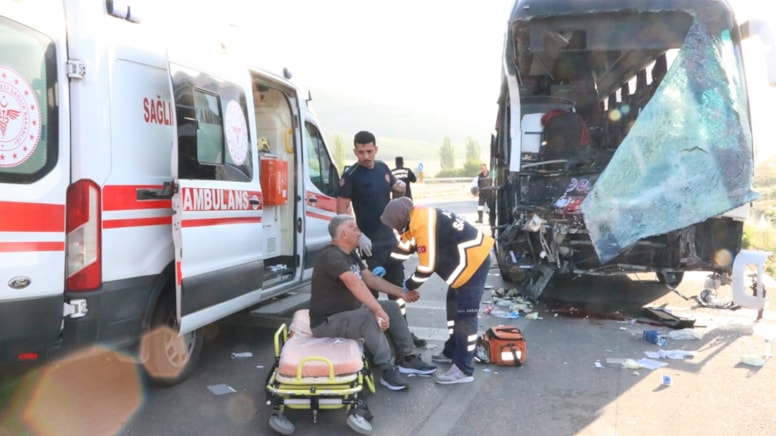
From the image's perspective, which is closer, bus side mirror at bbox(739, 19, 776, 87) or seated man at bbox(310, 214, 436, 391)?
seated man at bbox(310, 214, 436, 391)

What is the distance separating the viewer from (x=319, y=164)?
6.60 meters

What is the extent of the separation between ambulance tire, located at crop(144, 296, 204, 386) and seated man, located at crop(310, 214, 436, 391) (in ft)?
3.21

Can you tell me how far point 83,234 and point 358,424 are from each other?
1.88 meters

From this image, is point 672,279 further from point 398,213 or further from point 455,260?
point 398,213

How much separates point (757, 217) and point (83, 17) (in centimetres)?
1595

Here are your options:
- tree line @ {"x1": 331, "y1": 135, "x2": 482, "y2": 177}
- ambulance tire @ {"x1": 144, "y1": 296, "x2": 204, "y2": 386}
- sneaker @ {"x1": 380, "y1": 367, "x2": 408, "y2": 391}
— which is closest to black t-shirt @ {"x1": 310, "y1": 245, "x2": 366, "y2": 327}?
sneaker @ {"x1": 380, "y1": 367, "x2": 408, "y2": 391}

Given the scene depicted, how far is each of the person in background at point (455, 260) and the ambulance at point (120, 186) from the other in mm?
1280

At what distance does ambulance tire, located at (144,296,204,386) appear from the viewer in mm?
4082

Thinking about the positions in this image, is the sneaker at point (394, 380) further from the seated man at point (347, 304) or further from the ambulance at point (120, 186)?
the ambulance at point (120, 186)

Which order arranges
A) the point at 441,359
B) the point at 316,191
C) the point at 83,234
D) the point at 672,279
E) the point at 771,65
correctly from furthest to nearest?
the point at 672,279
the point at 316,191
the point at 771,65
the point at 441,359
the point at 83,234

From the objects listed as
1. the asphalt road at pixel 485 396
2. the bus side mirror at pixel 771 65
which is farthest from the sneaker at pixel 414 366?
the bus side mirror at pixel 771 65

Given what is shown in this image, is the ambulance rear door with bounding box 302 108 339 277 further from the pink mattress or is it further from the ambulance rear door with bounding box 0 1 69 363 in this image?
the ambulance rear door with bounding box 0 1 69 363

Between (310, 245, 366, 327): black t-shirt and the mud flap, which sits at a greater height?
(310, 245, 366, 327): black t-shirt

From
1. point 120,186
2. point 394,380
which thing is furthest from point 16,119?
point 394,380
